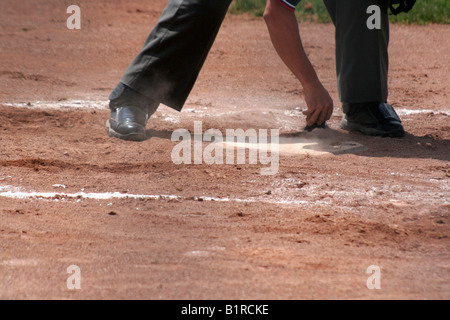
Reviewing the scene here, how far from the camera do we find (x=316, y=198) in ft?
9.32

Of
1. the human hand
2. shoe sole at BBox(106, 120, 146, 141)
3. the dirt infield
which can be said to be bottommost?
the dirt infield

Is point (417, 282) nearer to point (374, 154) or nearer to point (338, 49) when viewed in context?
point (374, 154)

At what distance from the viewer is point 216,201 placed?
280cm

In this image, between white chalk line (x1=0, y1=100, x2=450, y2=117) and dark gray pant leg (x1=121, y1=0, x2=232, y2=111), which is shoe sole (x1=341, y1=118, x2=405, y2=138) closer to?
white chalk line (x1=0, y1=100, x2=450, y2=117)

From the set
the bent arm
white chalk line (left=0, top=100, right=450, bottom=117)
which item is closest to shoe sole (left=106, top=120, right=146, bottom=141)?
white chalk line (left=0, top=100, right=450, bottom=117)

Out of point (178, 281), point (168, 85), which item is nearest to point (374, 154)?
point (168, 85)

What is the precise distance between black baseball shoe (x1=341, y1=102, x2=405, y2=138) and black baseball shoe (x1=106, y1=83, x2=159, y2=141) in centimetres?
121

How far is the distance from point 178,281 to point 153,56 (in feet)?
6.59

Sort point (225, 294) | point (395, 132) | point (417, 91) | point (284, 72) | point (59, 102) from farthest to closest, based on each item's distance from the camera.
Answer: point (284, 72), point (417, 91), point (59, 102), point (395, 132), point (225, 294)

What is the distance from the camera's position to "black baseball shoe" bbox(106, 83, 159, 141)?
12.1 ft

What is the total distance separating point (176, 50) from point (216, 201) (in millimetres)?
1190

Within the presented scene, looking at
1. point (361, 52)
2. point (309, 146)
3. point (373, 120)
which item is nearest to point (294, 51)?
point (309, 146)

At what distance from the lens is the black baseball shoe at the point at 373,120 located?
389 centimetres

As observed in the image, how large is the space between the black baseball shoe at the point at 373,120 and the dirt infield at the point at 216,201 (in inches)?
3.1
